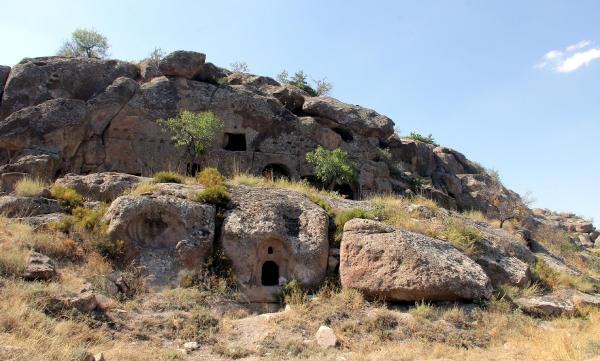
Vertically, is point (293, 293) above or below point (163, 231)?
below

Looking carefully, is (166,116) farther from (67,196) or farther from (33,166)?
(67,196)

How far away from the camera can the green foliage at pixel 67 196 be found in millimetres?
12523

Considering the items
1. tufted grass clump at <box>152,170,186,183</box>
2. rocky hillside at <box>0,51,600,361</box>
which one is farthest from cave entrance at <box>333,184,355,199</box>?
tufted grass clump at <box>152,170,186,183</box>

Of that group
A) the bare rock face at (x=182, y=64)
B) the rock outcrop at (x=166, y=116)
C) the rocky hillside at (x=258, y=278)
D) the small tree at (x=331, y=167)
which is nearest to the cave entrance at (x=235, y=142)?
the rock outcrop at (x=166, y=116)

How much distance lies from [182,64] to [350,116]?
7811 millimetres

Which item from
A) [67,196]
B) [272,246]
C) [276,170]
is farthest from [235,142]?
[272,246]

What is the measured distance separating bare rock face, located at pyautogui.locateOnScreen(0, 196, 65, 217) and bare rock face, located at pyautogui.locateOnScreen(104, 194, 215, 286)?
165cm

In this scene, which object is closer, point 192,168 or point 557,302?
point 557,302

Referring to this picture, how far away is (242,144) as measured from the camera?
77.3ft

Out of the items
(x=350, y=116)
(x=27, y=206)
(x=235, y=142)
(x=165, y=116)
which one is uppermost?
(x=350, y=116)

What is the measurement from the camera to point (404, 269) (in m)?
10.7

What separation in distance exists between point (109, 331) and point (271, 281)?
13.7 ft

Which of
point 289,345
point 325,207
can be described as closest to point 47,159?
point 325,207

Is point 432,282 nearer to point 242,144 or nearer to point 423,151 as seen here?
point 242,144
